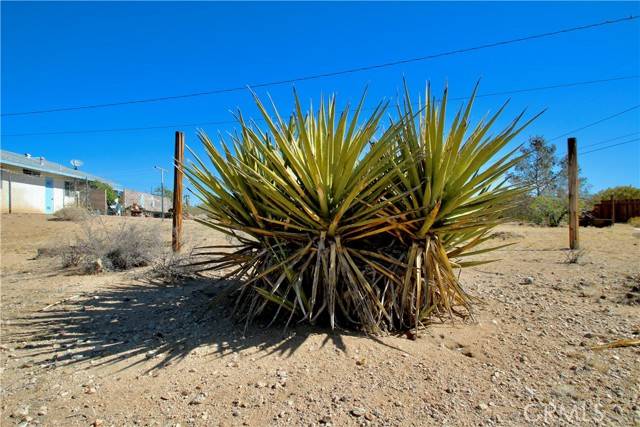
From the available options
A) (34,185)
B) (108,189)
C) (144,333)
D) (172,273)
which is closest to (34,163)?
(34,185)

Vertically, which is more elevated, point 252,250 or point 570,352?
point 252,250

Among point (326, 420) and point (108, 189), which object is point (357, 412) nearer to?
point (326, 420)

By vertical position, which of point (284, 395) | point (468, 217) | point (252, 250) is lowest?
point (284, 395)

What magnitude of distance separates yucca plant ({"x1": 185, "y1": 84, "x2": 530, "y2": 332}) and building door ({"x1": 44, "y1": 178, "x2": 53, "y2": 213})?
28933 millimetres

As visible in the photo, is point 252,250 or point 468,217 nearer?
point 468,217

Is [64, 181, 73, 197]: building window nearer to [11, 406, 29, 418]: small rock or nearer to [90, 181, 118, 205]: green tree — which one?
[90, 181, 118, 205]: green tree

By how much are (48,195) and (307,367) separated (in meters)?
30.8

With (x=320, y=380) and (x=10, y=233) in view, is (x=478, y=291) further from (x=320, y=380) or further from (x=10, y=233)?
(x=10, y=233)

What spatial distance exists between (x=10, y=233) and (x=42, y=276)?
9056 mm

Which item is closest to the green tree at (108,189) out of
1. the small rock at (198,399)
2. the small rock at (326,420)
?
the small rock at (198,399)

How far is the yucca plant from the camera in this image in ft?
9.55

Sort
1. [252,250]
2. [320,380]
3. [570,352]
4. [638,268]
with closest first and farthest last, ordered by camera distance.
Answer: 1. [320,380]
2. [570,352]
3. [252,250]
4. [638,268]

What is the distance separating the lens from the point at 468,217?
311cm

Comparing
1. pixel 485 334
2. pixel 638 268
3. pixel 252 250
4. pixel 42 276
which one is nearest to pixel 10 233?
pixel 42 276
